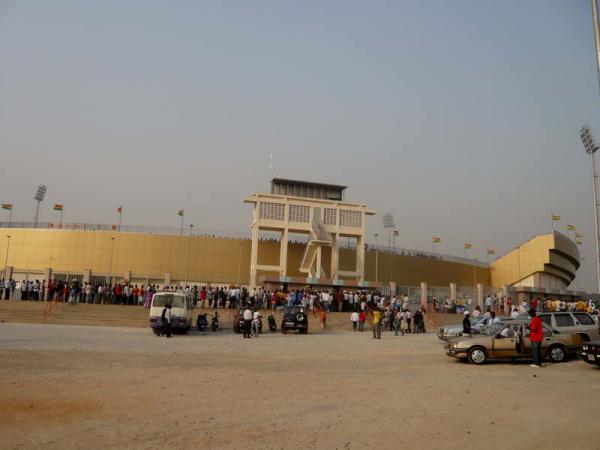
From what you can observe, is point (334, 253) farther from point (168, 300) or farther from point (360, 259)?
point (168, 300)

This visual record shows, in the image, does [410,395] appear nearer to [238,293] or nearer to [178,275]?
[238,293]

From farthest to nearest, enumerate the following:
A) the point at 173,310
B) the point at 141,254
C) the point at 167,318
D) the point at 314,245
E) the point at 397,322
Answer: the point at 141,254, the point at 314,245, the point at 397,322, the point at 173,310, the point at 167,318

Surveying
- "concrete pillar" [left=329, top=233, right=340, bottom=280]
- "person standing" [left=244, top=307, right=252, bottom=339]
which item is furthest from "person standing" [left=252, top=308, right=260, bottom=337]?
"concrete pillar" [left=329, top=233, right=340, bottom=280]

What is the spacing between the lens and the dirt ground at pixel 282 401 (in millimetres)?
7844

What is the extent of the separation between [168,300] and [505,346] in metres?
15.6

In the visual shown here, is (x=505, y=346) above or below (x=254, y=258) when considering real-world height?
below

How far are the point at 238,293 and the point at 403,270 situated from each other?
34.1 meters

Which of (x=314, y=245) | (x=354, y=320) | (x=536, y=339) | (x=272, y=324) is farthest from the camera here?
(x=314, y=245)

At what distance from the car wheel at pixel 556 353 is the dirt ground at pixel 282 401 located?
0.31 m

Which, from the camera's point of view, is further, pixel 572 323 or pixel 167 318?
pixel 167 318

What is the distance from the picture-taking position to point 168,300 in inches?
1031

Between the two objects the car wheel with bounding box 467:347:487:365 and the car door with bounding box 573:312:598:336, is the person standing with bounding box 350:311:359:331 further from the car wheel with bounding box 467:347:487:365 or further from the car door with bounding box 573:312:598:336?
the car wheel with bounding box 467:347:487:365

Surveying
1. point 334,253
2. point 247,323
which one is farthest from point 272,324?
point 334,253

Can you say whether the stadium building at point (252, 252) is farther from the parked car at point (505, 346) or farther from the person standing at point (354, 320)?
the parked car at point (505, 346)
